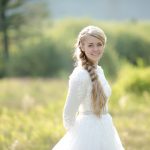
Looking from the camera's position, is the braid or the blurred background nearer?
the braid

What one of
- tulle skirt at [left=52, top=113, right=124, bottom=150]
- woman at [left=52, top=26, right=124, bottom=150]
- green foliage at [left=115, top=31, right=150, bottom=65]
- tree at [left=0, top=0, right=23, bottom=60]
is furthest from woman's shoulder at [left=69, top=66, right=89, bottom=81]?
tree at [left=0, top=0, right=23, bottom=60]

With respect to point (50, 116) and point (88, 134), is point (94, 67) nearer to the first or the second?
point (88, 134)

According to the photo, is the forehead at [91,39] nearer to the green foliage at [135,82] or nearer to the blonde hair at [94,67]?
the blonde hair at [94,67]

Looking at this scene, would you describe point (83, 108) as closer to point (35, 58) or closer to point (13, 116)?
point (13, 116)

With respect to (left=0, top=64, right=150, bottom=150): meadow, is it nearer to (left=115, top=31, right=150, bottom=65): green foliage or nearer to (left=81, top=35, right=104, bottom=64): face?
(left=81, top=35, right=104, bottom=64): face

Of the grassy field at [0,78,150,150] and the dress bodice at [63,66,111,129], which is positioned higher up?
the dress bodice at [63,66,111,129]

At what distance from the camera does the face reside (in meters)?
3.92

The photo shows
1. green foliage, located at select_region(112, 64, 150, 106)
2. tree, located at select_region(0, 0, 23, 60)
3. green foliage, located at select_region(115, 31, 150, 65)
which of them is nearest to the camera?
green foliage, located at select_region(112, 64, 150, 106)

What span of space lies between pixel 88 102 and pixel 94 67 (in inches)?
9.2

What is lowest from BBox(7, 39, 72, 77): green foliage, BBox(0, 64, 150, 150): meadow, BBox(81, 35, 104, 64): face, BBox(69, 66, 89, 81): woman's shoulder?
BBox(7, 39, 72, 77): green foliage

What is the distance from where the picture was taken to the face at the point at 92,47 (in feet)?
12.9

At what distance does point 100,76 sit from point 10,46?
19139 mm

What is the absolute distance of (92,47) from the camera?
3926mm

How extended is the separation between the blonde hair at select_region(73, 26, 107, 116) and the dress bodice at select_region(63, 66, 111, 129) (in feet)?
0.09
